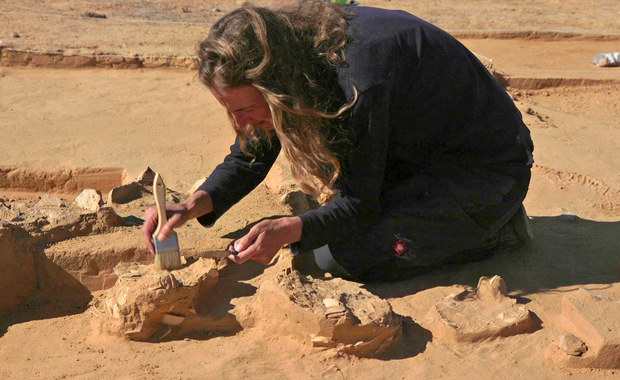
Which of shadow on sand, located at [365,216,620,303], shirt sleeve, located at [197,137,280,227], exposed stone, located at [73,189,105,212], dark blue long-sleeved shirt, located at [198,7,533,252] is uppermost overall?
dark blue long-sleeved shirt, located at [198,7,533,252]

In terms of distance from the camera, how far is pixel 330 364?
268 centimetres

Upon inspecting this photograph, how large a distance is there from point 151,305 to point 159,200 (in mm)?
410

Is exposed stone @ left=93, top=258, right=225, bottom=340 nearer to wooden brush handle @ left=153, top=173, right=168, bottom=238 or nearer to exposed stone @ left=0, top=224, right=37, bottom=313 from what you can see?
wooden brush handle @ left=153, top=173, right=168, bottom=238

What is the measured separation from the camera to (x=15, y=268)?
3232mm

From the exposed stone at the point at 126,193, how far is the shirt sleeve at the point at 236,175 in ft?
3.07

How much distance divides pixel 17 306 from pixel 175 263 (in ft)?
2.70

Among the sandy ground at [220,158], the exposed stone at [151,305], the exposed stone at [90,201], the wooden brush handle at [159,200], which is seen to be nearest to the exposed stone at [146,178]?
the sandy ground at [220,158]

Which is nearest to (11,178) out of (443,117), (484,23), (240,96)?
(240,96)

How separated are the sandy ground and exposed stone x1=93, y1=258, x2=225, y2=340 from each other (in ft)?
0.25

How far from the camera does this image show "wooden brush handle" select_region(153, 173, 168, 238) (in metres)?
2.76

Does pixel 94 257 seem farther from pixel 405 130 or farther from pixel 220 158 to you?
pixel 220 158

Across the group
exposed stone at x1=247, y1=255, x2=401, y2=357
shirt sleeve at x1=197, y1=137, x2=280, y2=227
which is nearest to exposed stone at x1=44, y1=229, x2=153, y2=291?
shirt sleeve at x1=197, y1=137, x2=280, y2=227

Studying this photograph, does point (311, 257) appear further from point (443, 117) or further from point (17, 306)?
point (17, 306)

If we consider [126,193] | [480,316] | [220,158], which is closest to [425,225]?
[480,316]
